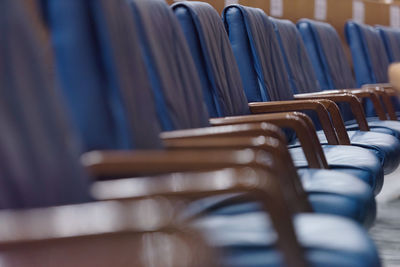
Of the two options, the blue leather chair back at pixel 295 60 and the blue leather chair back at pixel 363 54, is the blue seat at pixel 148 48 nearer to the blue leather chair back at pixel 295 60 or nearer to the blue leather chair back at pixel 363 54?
the blue leather chair back at pixel 295 60

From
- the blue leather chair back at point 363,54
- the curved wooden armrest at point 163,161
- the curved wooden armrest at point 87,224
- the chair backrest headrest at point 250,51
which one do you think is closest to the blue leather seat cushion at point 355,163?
the chair backrest headrest at point 250,51

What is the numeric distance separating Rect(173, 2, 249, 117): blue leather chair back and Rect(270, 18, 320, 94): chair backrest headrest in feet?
2.69

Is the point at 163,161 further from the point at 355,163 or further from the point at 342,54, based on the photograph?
the point at 342,54

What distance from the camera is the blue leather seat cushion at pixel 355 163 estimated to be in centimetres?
161

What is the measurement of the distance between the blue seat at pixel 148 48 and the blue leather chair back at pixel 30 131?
0.21 m

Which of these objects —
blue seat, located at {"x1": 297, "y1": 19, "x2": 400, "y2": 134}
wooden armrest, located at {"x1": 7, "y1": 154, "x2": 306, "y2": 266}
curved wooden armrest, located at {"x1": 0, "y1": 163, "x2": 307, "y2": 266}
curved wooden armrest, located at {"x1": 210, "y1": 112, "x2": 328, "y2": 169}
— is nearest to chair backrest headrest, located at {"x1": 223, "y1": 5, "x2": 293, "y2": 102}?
curved wooden armrest, located at {"x1": 210, "y1": 112, "x2": 328, "y2": 169}

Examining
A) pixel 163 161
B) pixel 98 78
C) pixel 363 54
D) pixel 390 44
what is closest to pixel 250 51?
pixel 98 78

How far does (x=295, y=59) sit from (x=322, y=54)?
51 cm

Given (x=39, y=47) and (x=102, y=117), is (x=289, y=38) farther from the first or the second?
(x=39, y=47)

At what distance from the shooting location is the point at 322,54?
10.9 feet

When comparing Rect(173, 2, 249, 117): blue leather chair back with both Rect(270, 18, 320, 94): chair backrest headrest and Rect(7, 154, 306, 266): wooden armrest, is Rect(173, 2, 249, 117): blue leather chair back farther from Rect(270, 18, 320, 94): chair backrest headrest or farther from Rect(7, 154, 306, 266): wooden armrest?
Rect(7, 154, 306, 266): wooden armrest

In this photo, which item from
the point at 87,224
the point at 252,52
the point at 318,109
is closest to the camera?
the point at 87,224

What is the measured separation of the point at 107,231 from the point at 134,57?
0.78 m

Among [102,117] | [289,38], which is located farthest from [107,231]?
[289,38]
